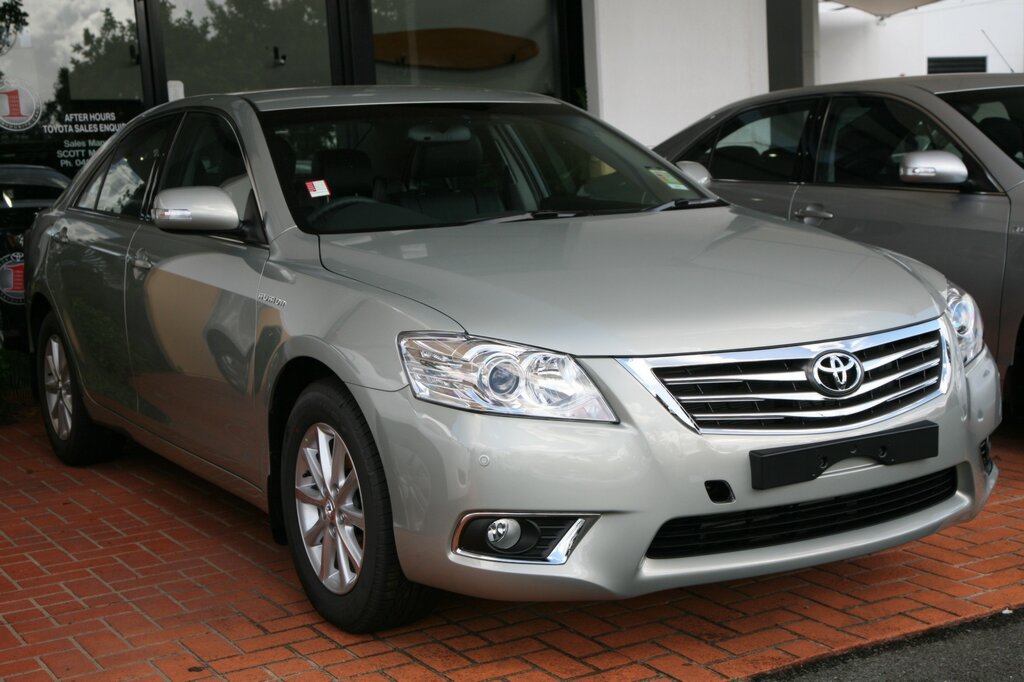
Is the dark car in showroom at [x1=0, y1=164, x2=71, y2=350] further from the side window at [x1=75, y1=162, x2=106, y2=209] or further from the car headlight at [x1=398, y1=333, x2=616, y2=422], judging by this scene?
the car headlight at [x1=398, y1=333, x2=616, y2=422]

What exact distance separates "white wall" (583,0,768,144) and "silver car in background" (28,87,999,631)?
5244 mm

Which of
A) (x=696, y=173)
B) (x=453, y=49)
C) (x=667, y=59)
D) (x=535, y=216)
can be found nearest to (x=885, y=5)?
(x=667, y=59)

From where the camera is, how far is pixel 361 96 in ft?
16.1

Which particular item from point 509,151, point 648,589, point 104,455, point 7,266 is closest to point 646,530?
point 648,589

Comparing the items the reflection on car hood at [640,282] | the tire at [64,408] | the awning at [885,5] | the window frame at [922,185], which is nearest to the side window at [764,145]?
the window frame at [922,185]

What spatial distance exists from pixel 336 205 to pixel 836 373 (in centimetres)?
177

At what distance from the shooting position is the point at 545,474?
125 inches

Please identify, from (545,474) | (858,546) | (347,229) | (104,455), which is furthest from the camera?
(104,455)

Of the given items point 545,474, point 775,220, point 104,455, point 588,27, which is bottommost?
point 104,455

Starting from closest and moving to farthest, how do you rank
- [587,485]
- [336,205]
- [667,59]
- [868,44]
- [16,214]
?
[587,485], [336,205], [16,214], [667,59], [868,44]

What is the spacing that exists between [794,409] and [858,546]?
45 centimetres

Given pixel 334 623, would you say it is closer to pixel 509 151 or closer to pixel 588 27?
pixel 509 151

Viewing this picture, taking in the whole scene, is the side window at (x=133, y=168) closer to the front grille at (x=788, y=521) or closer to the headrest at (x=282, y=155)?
the headrest at (x=282, y=155)

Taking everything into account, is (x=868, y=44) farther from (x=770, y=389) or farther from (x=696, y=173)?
(x=770, y=389)
